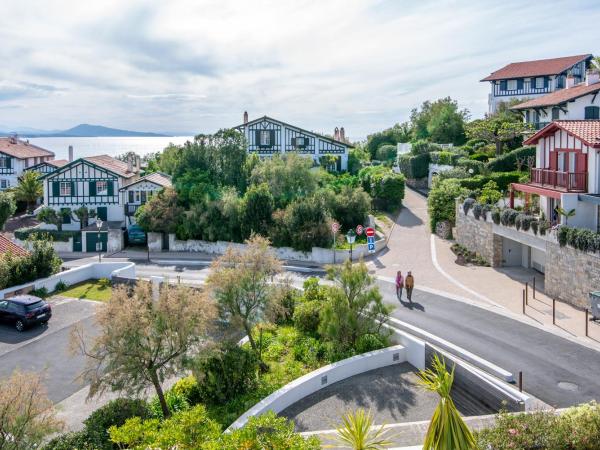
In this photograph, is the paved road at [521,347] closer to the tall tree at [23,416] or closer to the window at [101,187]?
the tall tree at [23,416]

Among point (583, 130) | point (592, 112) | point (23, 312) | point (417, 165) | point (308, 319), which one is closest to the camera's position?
point (308, 319)

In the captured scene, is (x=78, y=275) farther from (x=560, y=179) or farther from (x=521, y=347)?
(x=560, y=179)

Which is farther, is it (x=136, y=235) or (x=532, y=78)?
(x=532, y=78)

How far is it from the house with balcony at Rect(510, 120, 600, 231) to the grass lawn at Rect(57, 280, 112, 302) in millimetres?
23920

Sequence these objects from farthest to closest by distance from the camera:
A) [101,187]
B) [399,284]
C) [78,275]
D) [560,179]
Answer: [101,187]
[78,275]
[560,179]
[399,284]

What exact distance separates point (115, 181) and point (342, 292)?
103ft

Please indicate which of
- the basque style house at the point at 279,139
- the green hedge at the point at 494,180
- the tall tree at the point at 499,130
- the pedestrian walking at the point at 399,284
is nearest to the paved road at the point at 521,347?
the pedestrian walking at the point at 399,284

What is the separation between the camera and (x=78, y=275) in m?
31.6

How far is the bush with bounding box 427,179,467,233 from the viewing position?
3878 centimetres

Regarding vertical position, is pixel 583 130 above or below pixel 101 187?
above

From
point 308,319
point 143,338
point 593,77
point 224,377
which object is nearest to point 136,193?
point 308,319

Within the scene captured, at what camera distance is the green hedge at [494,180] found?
40562mm

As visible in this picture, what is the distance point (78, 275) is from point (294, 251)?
1364 centimetres

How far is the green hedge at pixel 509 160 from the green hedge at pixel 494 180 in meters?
3.20
